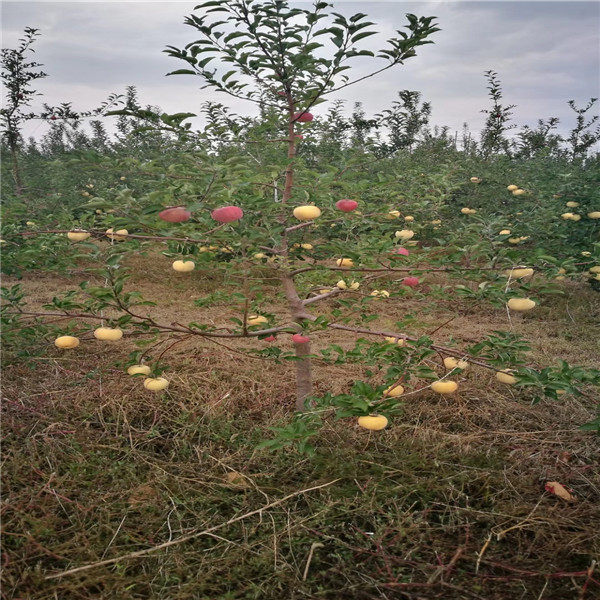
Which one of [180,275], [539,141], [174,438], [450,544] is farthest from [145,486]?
[539,141]

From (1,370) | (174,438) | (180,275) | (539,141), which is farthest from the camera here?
(539,141)

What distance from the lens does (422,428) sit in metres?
2.50

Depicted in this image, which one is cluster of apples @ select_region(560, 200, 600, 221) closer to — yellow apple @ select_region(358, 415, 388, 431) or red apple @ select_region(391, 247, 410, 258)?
red apple @ select_region(391, 247, 410, 258)

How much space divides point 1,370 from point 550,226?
5241 millimetres

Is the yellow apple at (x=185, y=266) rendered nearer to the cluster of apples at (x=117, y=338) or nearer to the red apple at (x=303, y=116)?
the cluster of apples at (x=117, y=338)

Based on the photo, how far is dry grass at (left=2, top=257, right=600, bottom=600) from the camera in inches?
62.4

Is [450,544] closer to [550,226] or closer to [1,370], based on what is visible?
[1,370]

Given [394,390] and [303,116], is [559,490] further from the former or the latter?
[303,116]

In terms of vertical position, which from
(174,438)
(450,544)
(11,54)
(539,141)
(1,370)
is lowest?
(450,544)

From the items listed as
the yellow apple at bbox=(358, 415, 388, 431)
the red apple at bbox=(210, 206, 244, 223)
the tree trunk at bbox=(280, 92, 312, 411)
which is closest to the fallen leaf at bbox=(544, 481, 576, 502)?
the yellow apple at bbox=(358, 415, 388, 431)

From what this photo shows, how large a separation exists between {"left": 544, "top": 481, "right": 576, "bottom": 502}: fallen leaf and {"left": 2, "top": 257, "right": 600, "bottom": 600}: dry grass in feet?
0.13

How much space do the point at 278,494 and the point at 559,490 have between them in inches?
47.9

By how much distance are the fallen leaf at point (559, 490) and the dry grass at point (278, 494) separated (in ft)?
0.13

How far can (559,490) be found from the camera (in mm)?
1968
